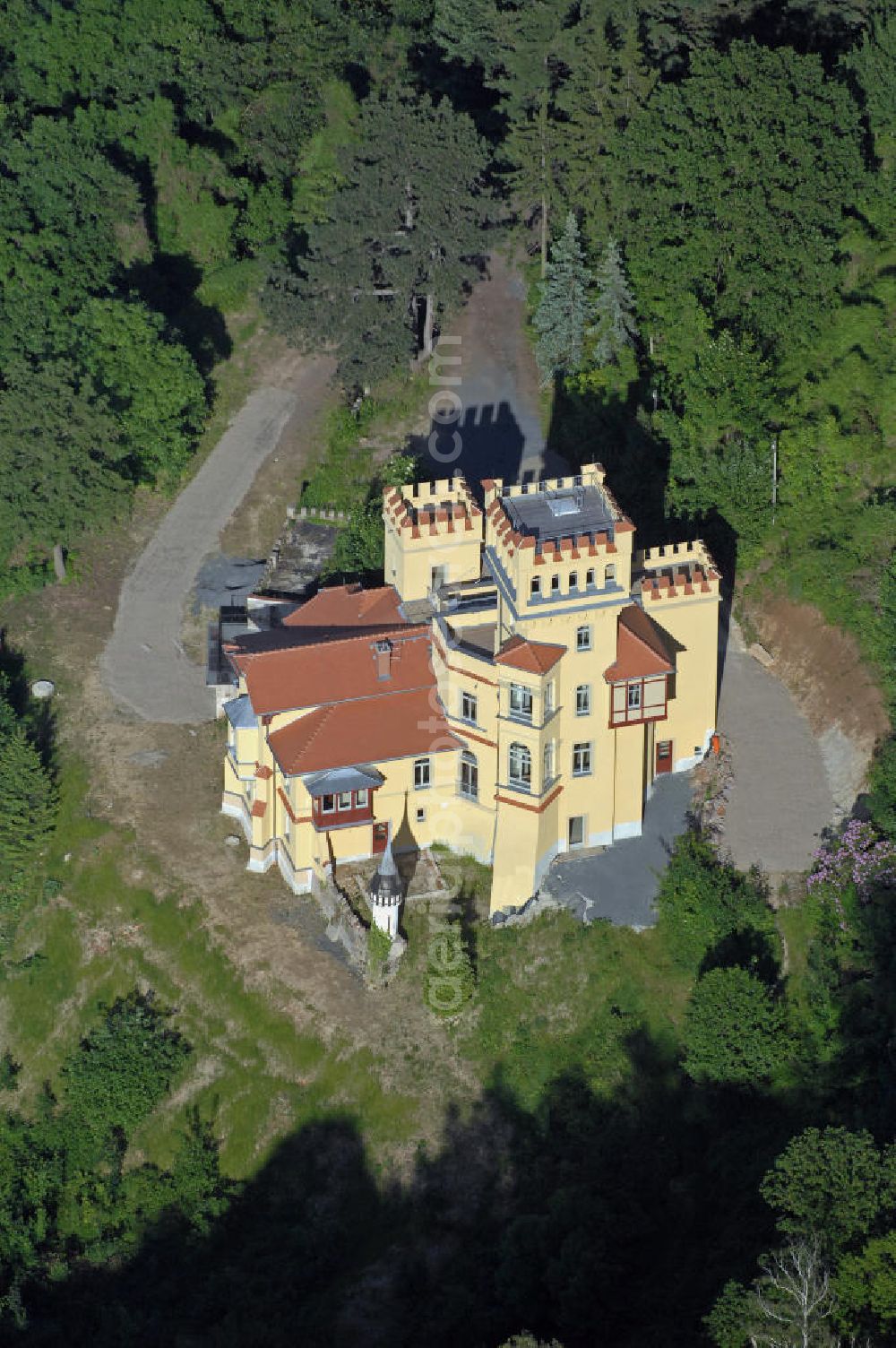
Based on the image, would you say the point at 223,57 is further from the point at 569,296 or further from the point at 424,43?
the point at 569,296

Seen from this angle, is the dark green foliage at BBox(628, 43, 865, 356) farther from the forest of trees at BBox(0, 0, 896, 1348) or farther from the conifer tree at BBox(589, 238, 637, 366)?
the conifer tree at BBox(589, 238, 637, 366)

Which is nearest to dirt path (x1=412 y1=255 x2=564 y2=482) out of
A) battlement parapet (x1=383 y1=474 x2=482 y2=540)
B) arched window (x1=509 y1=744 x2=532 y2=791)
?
battlement parapet (x1=383 y1=474 x2=482 y2=540)

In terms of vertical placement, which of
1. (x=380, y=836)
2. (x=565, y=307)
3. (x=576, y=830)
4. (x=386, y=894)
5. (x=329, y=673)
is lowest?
(x=386, y=894)

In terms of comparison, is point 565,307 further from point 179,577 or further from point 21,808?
point 21,808

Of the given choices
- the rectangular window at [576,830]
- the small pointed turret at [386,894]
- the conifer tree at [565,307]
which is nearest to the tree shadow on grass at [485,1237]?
the small pointed turret at [386,894]

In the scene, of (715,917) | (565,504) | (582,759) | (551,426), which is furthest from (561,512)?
(551,426)

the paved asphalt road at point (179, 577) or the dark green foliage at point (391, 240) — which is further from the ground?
the dark green foliage at point (391, 240)

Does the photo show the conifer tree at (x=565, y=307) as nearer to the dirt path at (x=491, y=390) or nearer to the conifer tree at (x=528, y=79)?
the conifer tree at (x=528, y=79)
